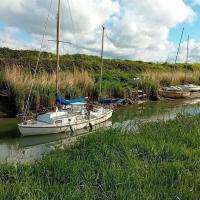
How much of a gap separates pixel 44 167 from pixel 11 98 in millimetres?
14713

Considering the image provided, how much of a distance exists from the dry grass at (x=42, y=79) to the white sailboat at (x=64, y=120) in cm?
425

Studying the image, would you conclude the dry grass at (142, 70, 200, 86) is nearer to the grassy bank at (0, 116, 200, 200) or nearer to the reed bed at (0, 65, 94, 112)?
the reed bed at (0, 65, 94, 112)

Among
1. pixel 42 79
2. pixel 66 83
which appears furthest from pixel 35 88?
pixel 66 83

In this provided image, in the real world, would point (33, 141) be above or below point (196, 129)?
below

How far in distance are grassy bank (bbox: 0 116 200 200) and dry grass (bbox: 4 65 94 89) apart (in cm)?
1293

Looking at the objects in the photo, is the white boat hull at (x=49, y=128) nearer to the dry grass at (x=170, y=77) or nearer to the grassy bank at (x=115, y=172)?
the grassy bank at (x=115, y=172)

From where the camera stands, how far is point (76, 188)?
6211 mm

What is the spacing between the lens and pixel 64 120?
17.3 meters

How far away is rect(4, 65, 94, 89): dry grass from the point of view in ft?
72.7

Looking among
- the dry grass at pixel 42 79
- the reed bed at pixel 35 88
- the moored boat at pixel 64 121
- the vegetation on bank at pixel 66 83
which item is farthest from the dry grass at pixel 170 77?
the moored boat at pixel 64 121

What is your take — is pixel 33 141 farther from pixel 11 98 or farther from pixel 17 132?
pixel 11 98

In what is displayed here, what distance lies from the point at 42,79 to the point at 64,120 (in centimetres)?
691

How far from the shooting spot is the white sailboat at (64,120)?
16469mm

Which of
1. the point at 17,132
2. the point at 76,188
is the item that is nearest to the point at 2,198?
the point at 76,188
